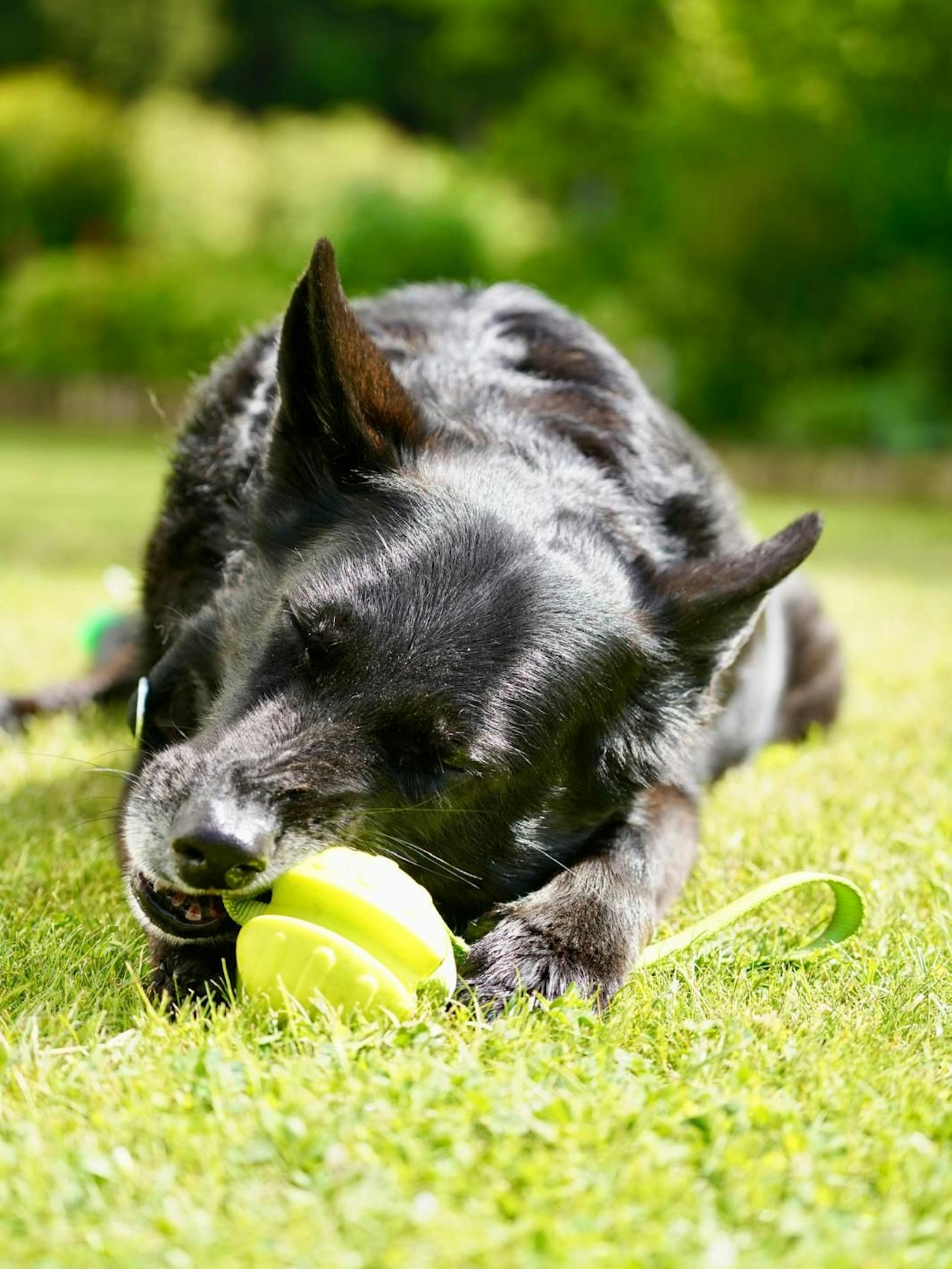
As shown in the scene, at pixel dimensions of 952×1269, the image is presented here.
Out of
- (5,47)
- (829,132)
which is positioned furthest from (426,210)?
(5,47)

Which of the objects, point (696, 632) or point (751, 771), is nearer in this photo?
point (696, 632)

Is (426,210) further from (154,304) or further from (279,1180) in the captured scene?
(279,1180)

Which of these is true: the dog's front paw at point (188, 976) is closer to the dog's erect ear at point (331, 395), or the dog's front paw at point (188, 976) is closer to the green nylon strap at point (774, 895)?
the green nylon strap at point (774, 895)

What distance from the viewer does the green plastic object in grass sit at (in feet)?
6.42

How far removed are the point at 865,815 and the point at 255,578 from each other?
5.49 ft

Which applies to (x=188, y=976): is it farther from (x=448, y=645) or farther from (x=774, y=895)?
(x=774, y=895)

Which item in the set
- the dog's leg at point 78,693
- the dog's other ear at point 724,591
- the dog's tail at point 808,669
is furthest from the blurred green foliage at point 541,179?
the dog's other ear at point 724,591

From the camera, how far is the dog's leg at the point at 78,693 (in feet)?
13.0

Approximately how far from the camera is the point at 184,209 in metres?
27.4

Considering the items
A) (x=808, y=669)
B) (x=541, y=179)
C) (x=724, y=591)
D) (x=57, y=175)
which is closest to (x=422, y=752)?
(x=724, y=591)

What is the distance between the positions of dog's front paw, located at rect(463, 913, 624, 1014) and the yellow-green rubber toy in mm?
77

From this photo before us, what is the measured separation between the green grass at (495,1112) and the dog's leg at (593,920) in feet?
0.25

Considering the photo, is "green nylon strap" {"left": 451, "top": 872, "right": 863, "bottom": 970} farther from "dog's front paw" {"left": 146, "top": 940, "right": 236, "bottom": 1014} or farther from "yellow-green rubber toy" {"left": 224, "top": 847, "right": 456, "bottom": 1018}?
"dog's front paw" {"left": 146, "top": 940, "right": 236, "bottom": 1014}

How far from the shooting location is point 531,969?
2.19m
